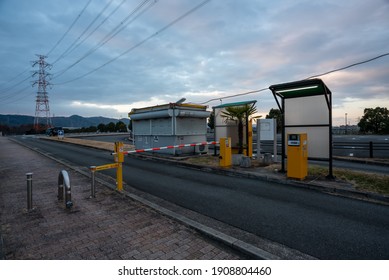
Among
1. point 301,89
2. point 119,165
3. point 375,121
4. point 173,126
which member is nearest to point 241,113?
point 301,89

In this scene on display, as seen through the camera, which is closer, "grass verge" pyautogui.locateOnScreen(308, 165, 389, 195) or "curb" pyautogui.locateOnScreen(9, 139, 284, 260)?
"curb" pyautogui.locateOnScreen(9, 139, 284, 260)

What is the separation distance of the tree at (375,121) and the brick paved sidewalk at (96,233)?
52.9 m

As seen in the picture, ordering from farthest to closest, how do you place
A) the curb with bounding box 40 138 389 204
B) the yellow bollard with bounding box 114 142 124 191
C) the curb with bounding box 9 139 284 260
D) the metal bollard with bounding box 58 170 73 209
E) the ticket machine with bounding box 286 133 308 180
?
→ the ticket machine with bounding box 286 133 308 180
the yellow bollard with bounding box 114 142 124 191
the curb with bounding box 40 138 389 204
the metal bollard with bounding box 58 170 73 209
the curb with bounding box 9 139 284 260

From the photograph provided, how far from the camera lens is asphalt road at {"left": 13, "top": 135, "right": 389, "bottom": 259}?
353 cm

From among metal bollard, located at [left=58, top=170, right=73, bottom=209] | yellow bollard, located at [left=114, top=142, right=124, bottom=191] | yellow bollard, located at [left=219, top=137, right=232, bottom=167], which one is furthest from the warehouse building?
metal bollard, located at [left=58, top=170, right=73, bottom=209]

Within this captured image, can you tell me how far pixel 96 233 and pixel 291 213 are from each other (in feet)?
12.7

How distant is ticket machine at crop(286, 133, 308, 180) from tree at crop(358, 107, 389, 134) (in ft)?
156

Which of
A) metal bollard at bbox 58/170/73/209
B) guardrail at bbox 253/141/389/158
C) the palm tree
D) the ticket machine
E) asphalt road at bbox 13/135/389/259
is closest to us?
asphalt road at bbox 13/135/389/259

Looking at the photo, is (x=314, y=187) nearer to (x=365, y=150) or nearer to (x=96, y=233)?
(x=96, y=233)

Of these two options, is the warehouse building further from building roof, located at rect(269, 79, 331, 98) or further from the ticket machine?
the ticket machine

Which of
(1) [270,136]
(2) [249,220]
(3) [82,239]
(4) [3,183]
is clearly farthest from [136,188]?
(1) [270,136]
